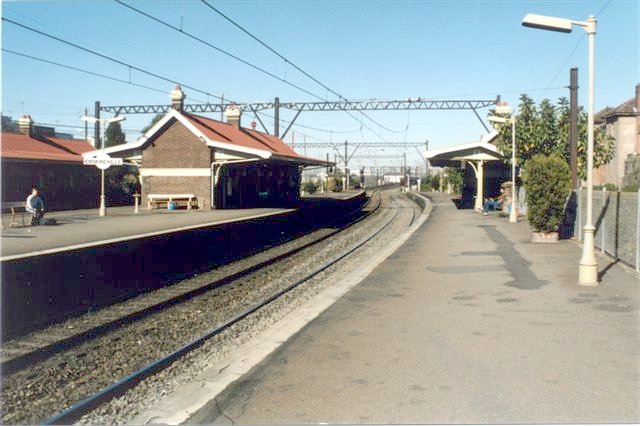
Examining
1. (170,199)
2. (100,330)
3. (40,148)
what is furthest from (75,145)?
(100,330)

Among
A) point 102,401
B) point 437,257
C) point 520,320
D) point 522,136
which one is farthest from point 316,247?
point 102,401

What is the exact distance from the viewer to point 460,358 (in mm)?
6625

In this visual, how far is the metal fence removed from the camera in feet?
39.8

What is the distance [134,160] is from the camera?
32125 millimetres

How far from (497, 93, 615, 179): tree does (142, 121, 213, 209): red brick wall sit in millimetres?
14418

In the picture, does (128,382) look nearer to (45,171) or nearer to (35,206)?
(35,206)

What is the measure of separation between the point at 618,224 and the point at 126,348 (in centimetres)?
1031

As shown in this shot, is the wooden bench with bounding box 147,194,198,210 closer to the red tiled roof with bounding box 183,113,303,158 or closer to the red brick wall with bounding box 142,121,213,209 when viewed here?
the red brick wall with bounding box 142,121,213,209

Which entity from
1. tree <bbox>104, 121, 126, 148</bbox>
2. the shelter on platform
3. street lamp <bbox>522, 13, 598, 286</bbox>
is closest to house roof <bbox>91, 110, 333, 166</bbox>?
the shelter on platform

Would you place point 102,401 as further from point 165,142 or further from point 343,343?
point 165,142

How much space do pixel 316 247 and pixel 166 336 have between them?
13.5 meters

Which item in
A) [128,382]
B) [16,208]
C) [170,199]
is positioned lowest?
[128,382]

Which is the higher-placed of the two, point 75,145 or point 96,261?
point 75,145

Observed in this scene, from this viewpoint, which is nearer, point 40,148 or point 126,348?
point 126,348
